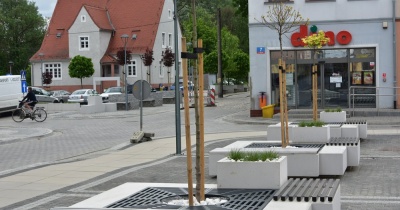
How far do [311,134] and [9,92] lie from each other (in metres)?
26.3

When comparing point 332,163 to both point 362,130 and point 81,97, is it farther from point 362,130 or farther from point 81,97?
point 81,97

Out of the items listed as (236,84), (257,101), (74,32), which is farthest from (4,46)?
(257,101)

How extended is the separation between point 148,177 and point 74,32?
59.5 metres

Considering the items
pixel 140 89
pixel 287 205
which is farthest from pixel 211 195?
pixel 140 89

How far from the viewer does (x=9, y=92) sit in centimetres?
3772

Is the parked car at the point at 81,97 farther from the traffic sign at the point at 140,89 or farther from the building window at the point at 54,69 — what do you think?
the traffic sign at the point at 140,89

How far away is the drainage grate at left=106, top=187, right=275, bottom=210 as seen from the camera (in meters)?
7.52

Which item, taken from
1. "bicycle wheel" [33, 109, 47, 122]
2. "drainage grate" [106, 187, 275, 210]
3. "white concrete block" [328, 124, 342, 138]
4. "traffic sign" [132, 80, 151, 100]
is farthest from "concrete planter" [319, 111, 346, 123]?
"bicycle wheel" [33, 109, 47, 122]

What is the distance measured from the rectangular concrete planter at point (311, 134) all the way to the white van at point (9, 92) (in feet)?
84.1

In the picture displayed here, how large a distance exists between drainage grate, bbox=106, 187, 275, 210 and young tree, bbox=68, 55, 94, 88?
58.9 metres

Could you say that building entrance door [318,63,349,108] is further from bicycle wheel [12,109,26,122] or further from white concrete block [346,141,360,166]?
white concrete block [346,141,360,166]

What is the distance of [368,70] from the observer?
2969cm

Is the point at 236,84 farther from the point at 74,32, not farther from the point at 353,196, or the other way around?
the point at 353,196

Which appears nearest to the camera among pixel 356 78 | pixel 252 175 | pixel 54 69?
pixel 252 175
